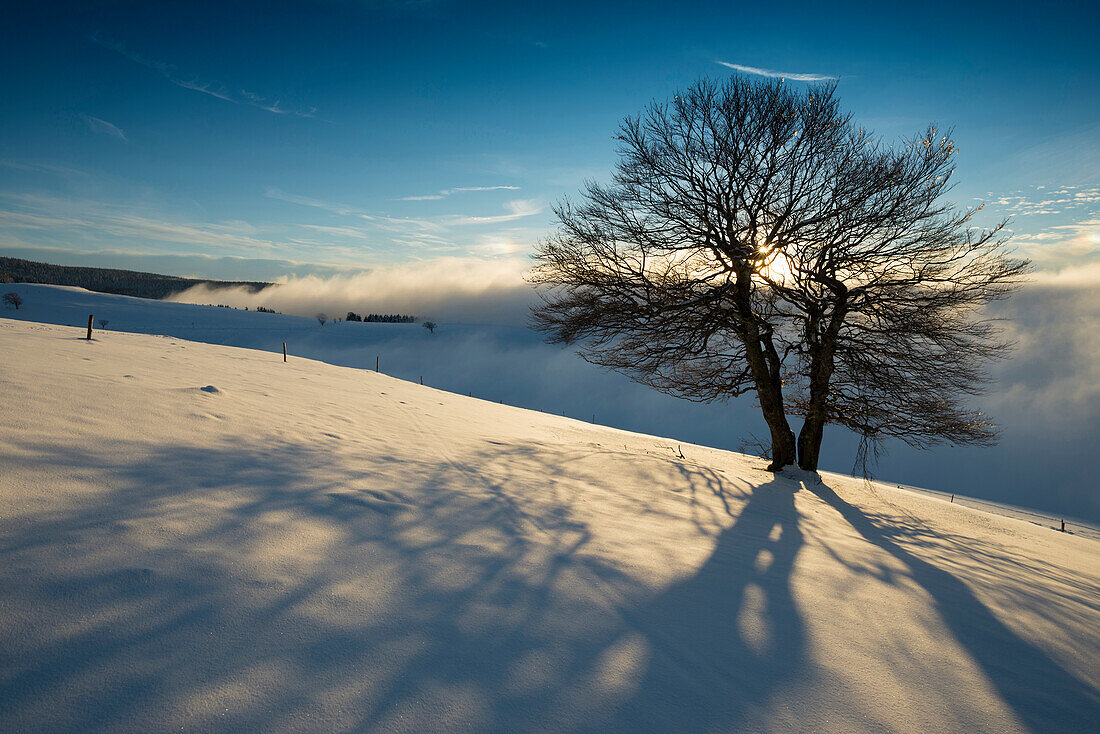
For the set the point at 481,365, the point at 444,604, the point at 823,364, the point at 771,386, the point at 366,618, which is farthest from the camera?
the point at 481,365

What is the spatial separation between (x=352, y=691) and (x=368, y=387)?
12155 millimetres

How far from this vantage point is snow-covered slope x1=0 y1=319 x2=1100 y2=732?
197cm

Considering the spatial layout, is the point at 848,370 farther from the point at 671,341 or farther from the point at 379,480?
the point at 379,480

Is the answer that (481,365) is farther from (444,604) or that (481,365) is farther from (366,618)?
(366,618)

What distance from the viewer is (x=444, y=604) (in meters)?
2.69

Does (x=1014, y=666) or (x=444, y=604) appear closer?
(x=444, y=604)

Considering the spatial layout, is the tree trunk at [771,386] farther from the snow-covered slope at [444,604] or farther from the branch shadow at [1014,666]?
the branch shadow at [1014,666]

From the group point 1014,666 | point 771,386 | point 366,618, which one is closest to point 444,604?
point 366,618

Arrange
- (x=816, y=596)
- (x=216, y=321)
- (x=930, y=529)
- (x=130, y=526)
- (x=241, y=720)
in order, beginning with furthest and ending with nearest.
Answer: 1. (x=216, y=321)
2. (x=930, y=529)
3. (x=816, y=596)
4. (x=130, y=526)
5. (x=241, y=720)

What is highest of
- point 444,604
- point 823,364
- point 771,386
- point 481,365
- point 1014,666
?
point 823,364

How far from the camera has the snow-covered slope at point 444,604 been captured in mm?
1966

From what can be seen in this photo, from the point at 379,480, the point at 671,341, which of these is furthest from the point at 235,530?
the point at 671,341

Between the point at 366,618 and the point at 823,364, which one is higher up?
the point at 823,364

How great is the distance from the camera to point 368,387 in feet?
43.6
